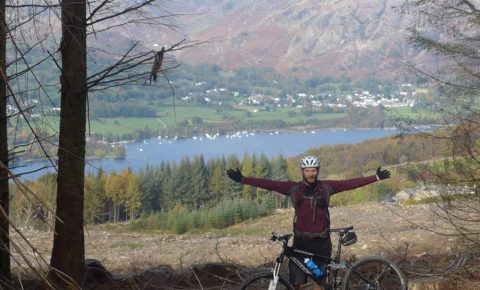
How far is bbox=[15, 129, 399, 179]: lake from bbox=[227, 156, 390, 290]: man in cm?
8836

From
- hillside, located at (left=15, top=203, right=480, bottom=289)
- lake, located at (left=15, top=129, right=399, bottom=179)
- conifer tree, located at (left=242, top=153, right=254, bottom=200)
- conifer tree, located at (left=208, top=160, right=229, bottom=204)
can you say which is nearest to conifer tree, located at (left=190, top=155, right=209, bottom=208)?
conifer tree, located at (left=208, top=160, right=229, bottom=204)

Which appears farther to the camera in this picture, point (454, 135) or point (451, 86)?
point (451, 86)

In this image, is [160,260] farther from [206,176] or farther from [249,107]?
[249,107]

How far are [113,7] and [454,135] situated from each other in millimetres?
4328

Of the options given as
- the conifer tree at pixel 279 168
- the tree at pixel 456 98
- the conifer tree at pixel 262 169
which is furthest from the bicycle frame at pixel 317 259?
the conifer tree at pixel 279 168

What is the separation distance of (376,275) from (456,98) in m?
4.30

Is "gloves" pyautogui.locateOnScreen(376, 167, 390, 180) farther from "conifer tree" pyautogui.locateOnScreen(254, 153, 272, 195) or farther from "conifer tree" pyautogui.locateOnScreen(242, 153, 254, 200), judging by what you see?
"conifer tree" pyautogui.locateOnScreen(254, 153, 272, 195)

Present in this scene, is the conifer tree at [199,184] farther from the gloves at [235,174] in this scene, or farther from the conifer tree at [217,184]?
the gloves at [235,174]

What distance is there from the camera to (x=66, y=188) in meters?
5.48

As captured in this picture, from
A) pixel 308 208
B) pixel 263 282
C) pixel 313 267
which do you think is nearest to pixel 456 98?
pixel 308 208

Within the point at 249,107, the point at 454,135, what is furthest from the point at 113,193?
the point at 249,107

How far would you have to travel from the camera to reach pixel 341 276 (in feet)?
19.5

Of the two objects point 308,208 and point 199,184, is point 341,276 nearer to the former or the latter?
point 308,208

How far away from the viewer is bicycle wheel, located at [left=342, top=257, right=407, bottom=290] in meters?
5.72
